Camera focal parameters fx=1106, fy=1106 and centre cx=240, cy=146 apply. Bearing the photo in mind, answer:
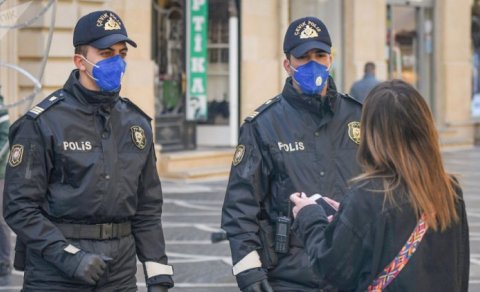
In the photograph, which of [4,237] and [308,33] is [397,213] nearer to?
[308,33]

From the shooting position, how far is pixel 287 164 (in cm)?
Answer: 493

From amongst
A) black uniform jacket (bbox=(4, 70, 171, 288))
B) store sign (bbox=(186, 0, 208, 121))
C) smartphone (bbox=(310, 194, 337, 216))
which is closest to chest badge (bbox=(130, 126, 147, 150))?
black uniform jacket (bbox=(4, 70, 171, 288))

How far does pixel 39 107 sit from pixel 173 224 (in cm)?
813

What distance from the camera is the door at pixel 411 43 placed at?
2369 cm

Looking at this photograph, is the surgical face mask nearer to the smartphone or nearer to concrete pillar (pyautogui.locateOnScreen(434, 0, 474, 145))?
the smartphone

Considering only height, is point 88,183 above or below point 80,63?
below

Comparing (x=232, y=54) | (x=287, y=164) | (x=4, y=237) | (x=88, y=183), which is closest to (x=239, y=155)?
(x=287, y=164)

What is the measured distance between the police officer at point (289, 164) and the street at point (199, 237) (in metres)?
3.94

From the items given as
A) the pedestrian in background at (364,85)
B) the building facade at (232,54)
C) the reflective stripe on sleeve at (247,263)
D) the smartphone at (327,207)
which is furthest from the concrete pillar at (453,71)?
the smartphone at (327,207)

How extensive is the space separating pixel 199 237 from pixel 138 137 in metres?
7.03

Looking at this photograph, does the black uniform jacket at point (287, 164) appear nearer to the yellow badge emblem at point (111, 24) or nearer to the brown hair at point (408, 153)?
the yellow badge emblem at point (111, 24)

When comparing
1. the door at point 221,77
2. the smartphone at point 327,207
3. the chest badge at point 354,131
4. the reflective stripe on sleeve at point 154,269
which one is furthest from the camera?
the door at point 221,77

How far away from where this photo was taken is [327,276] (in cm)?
371

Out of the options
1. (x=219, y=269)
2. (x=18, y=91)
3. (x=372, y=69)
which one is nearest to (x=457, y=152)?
(x=372, y=69)
